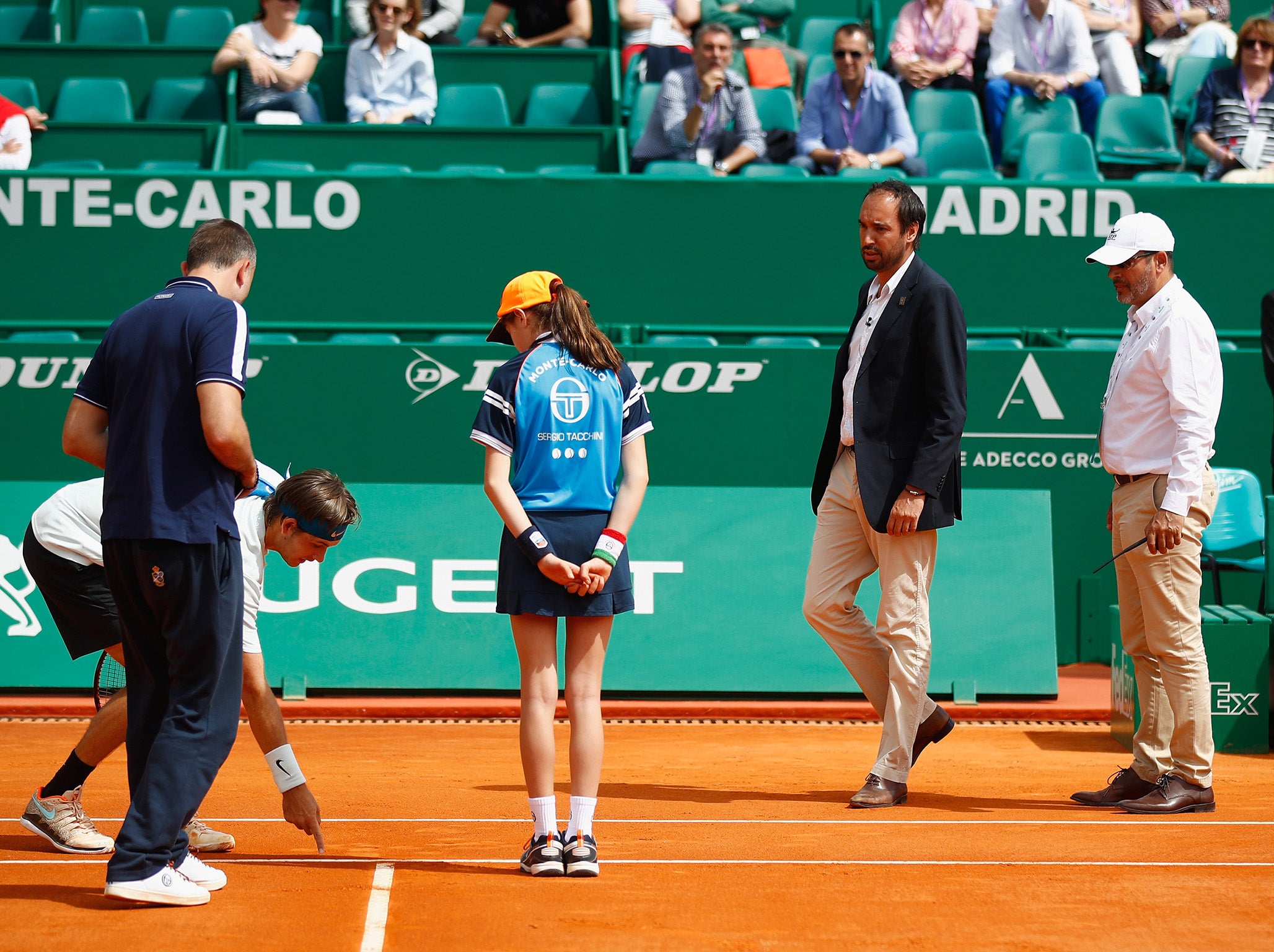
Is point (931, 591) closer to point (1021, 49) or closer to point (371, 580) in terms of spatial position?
point (371, 580)

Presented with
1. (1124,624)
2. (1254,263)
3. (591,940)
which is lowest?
(591,940)

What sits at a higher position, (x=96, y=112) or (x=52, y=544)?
(x=96, y=112)

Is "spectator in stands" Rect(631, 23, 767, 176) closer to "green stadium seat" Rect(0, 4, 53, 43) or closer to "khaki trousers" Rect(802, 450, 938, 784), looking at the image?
"khaki trousers" Rect(802, 450, 938, 784)

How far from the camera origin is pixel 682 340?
9289 mm

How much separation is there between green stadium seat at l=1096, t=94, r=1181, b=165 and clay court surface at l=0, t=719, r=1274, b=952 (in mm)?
5936

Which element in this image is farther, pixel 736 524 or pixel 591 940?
pixel 736 524

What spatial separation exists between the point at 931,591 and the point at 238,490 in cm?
455

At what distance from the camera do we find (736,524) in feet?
25.4

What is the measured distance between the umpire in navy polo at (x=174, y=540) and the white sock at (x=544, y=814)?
0.90 meters

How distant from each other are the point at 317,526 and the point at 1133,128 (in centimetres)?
881

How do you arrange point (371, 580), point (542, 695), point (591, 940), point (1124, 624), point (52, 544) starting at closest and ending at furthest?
point (591, 940), point (542, 695), point (52, 544), point (1124, 624), point (371, 580)

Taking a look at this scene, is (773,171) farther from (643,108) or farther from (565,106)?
(565,106)

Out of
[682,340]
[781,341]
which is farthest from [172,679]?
[781,341]

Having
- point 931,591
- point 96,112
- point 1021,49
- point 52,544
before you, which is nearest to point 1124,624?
point 931,591
